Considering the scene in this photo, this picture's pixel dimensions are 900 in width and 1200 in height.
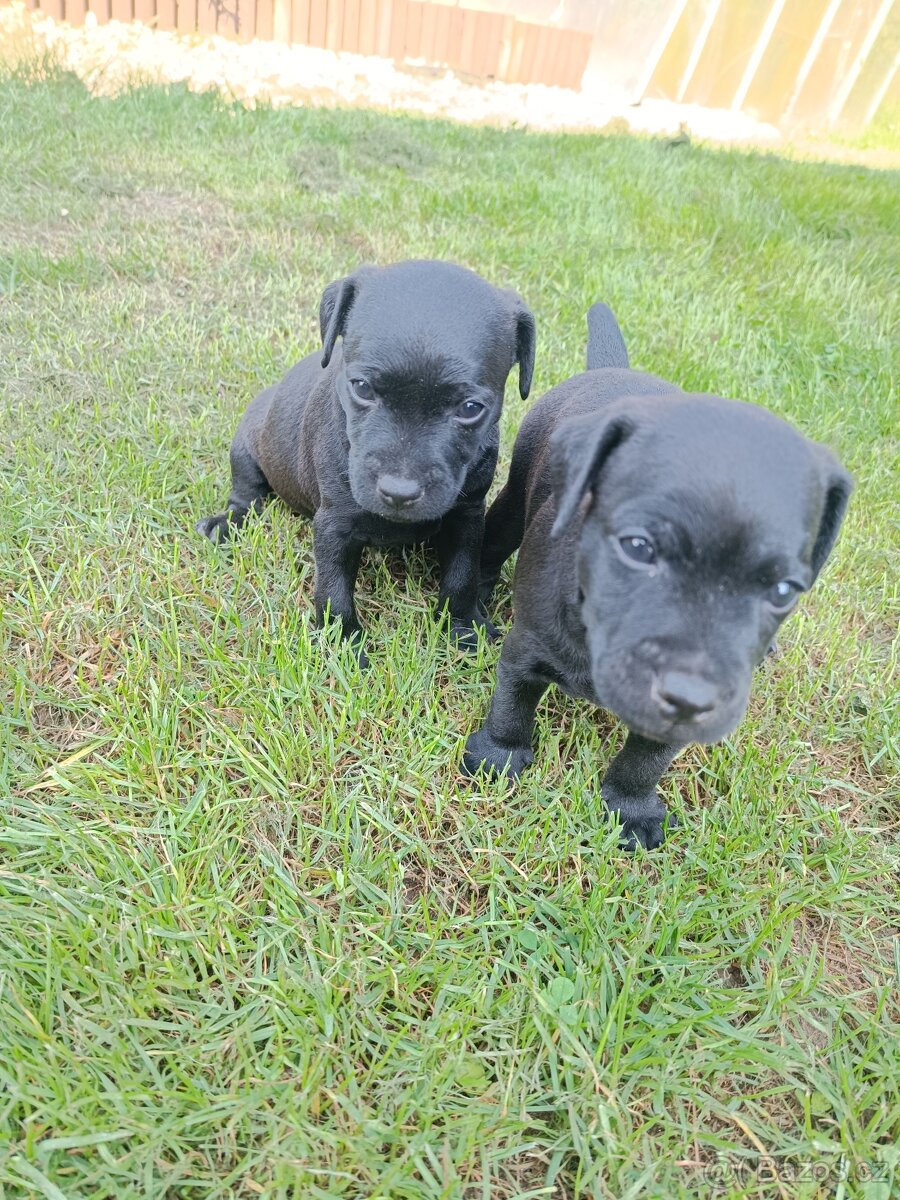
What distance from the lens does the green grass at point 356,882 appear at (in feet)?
6.29

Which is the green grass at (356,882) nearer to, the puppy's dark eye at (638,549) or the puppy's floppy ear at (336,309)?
the puppy's floppy ear at (336,309)

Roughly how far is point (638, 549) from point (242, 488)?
8.14ft

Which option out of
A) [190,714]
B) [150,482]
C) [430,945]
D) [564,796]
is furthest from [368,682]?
[150,482]

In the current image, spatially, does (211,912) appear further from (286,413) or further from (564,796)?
(286,413)

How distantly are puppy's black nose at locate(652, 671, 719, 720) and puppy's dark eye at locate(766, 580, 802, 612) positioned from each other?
322 mm

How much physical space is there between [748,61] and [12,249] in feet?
48.0

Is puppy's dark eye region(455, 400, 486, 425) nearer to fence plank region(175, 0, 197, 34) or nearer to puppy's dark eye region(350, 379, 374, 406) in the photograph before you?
puppy's dark eye region(350, 379, 374, 406)

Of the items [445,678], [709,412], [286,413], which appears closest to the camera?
[709,412]

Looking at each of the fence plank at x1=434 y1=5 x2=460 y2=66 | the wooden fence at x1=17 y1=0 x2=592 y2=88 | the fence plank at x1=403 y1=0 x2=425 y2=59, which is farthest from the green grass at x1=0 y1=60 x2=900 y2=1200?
the fence plank at x1=434 y1=5 x2=460 y2=66

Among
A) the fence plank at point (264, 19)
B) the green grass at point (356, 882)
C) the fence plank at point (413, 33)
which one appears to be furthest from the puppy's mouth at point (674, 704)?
the fence plank at point (413, 33)

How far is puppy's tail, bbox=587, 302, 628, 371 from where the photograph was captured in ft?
12.0

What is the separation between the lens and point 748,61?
1480 centimetres

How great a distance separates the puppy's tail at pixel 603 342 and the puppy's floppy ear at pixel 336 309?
3.85ft

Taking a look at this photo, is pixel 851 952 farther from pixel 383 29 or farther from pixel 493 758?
pixel 383 29
